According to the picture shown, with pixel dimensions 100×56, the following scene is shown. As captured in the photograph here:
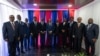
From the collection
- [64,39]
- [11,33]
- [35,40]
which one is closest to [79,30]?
[64,39]

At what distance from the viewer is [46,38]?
36.0ft

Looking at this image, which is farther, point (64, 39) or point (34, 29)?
point (64, 39)

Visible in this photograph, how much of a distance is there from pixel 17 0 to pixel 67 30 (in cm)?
354

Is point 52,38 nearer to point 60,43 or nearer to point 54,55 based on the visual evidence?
point 60,43

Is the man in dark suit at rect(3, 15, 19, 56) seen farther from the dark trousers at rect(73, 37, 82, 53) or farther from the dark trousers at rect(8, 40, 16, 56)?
the dark trousers at rect(73, 37, 82, 53)

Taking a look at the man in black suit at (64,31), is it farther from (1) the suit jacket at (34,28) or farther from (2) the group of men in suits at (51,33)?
(1) the suit jacket at (34,28)

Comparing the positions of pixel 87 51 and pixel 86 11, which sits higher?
pixel 86 11

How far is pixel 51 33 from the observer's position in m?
9.95

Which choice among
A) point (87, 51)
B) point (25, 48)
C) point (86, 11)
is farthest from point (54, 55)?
point (86, 11)

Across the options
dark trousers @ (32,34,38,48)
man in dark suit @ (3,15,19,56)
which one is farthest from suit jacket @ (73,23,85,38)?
man in dark suit @ (3,15,19,56)

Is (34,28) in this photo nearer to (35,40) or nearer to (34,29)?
(34,29)

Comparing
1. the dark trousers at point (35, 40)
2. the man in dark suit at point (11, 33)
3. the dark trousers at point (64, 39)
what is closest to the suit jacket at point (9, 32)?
the man in dark suit at point (11, 33)

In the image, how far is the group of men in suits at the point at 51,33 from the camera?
20.2 ft

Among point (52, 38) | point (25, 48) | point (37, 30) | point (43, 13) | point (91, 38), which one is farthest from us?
point (43, 13)
